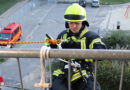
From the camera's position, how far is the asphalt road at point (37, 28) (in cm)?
1051

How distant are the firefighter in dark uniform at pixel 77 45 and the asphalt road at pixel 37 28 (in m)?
6.58

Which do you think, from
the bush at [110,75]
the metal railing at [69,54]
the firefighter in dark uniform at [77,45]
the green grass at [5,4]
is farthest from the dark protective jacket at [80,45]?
the green grass at [5,4]

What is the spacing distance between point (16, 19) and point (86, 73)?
668 inches

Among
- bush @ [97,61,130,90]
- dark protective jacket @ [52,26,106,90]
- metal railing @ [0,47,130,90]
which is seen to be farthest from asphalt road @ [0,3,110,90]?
metal railing @ [0,47,130,90]

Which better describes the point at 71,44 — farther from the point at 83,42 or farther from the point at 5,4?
the point at 5,4

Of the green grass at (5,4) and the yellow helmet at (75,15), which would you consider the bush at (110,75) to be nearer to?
the yellow helmet at (75,15)

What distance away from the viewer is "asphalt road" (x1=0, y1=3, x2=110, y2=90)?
34.5 feet

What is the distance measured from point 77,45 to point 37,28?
557 inches

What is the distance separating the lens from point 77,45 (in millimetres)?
3121

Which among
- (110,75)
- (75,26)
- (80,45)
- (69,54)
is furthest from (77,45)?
(110,75)

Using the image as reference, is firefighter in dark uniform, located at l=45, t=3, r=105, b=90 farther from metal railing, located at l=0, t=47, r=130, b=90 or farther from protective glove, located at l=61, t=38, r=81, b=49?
metal railing, located at l=0, t=47, r=130, b=90

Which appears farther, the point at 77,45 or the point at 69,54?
the point at 77,45

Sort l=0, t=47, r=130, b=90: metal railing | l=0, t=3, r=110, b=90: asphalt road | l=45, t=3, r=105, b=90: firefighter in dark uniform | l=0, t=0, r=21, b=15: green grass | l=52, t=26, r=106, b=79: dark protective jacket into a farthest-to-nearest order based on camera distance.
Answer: l=0, t=0, r=21, b=15: green grass, l=0, t=3, r=110, b=90: asphalt road, l=52, t=26, r=106, b=79: dark protective jacket, l=45, t=3, r=105, b=90: firefighter in dark uniform, l=0, t=47, r=130, b=90: metal railing

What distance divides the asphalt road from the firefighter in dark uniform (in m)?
6.58
